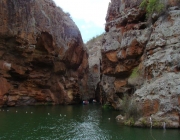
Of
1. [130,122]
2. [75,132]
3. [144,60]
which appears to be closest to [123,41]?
[144,60]

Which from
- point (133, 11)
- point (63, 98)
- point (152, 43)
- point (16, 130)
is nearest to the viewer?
point (16, 130)

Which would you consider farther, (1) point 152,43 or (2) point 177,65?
(1) point 152,43

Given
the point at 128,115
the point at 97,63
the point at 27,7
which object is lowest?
the point at 128,115

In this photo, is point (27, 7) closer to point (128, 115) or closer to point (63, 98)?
point (63, 98)

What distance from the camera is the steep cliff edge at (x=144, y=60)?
64.3ft

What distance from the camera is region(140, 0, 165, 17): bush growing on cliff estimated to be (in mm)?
24748

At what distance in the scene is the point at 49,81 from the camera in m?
45.4

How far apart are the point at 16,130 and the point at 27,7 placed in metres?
23.7

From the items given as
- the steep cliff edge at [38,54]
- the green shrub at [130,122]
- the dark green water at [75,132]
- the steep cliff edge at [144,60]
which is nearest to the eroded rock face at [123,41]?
the steep cliff edge at [144,60]

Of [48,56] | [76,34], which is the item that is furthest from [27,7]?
[76,34]

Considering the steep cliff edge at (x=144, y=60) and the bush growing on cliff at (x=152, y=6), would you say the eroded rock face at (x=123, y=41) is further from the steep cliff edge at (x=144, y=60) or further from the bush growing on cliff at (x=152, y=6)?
the bush growing on cliff at (x=152, y=6)

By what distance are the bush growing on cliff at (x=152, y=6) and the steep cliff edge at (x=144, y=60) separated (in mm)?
417

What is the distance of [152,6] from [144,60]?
5663 mm

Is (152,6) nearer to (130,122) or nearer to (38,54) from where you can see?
(130,122)
